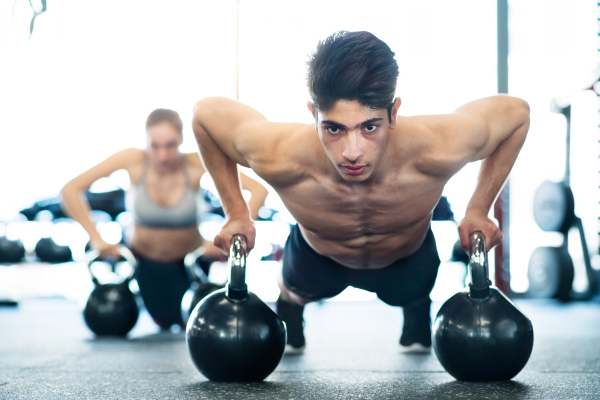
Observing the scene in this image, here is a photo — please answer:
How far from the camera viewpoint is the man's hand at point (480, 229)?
148 centimetres

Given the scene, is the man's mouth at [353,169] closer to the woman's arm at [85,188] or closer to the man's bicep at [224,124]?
the man's bicep at [224,124]

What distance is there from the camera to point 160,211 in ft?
9.08

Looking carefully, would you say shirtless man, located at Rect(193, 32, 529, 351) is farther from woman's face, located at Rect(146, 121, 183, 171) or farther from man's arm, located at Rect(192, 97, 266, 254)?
woman's face, located at Rect(146, 121, 183, 171)

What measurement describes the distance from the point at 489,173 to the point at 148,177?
69.1 inches

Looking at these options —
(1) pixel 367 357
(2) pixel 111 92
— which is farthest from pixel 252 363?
(2) pixel 111 92

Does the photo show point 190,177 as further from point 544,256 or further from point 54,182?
point 544,256

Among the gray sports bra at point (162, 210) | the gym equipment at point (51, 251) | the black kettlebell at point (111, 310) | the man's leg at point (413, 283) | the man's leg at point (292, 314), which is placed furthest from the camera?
the gym equipment at point (51, 251)

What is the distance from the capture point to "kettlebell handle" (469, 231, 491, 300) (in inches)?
54.4

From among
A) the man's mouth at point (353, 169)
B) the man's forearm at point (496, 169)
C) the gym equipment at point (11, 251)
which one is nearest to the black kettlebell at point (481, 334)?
the man's forearm at point (496, 169)

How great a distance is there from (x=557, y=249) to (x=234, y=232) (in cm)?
358

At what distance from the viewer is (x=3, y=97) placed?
14.8 ft

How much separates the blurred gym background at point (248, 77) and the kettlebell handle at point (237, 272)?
2.56 metres

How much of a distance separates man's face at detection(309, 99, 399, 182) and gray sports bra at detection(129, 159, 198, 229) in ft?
5.23

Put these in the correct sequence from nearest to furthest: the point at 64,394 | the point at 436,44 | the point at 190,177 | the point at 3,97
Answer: the point at 64,394, the point at 190,177, the point at 436,44, the point at 3,97
